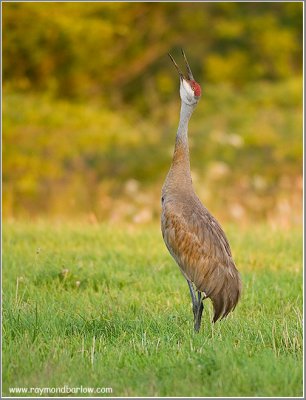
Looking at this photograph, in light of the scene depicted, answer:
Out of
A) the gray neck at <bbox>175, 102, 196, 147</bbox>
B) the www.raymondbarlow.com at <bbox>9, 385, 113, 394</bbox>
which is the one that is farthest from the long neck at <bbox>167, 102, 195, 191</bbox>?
the www.raymondbarlow.com at <bbox>9, 385, 113, 394</bbox>

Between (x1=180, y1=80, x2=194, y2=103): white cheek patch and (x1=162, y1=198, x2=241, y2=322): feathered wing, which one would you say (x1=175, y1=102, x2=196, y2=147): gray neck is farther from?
(x1=162, y1=198, x2=241, y2=322): feathered wing

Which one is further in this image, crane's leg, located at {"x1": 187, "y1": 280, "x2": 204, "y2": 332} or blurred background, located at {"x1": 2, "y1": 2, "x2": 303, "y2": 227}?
blurred background, located at {"x1": 2, "y1": 2, "x2": 303, "y2": 227}

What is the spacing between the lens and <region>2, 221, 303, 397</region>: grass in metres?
5.16

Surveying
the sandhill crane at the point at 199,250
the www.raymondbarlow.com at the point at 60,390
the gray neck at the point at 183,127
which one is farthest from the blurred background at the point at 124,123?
the www.raymondbarlow.com at the point at 60,390

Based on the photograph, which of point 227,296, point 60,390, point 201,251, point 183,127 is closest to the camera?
point 60,390

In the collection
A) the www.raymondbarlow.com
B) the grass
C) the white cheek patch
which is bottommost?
the www.raymondbarlow.com

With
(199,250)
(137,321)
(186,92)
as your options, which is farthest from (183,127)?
(137,321)

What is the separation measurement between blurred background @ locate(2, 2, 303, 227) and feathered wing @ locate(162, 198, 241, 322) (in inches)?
228

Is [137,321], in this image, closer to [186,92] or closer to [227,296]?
Result: [227,296]

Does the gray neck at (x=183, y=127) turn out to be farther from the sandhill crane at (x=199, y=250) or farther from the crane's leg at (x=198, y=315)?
the crane's leg at (x=198, y=315)

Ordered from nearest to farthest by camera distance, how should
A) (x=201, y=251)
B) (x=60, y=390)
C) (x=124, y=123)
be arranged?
(x=60, y=390), (x=201, y=251), (x=124, y=123)

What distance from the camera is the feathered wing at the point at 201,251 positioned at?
6156 mm

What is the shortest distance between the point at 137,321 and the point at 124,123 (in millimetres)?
11239

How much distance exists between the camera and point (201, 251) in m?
6.25
